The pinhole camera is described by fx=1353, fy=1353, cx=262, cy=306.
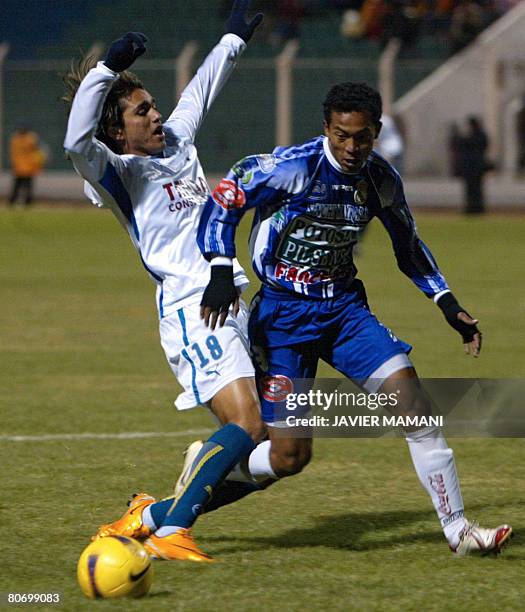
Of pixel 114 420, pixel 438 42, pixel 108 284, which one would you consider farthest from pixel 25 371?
pixel 438 42

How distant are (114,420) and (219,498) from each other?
2.79 m

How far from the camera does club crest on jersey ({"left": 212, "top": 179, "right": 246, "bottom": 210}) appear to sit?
5094 mm

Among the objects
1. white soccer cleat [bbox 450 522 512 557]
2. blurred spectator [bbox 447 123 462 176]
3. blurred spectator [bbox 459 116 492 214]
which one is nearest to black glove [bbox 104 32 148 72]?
white soccer cleat [bbox 450 522 512 557]

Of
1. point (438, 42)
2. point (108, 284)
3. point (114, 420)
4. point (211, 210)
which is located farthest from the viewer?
point (438, 42)

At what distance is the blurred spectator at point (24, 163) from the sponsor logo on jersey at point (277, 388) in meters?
26.4

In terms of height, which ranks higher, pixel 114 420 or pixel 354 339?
pixel 354 339

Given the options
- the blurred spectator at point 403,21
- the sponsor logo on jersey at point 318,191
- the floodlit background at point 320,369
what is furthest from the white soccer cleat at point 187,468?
the blurred spectator at point 403,21

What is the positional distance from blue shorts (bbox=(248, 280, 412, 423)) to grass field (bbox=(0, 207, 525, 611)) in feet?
2.18

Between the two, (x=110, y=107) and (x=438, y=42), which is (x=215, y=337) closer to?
(x=110, y=107)

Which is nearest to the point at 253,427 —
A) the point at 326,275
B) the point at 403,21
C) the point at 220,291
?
the point at 220,291

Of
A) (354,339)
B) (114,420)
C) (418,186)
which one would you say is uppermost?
(354,339)

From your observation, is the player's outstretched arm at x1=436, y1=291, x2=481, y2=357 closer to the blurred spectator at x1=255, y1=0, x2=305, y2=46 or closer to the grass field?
the grass field

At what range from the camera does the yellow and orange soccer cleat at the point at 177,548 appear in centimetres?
502

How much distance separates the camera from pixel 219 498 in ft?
18.1
